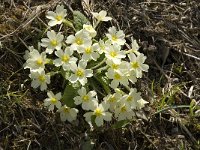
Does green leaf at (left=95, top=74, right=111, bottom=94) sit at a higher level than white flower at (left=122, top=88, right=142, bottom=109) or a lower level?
higher

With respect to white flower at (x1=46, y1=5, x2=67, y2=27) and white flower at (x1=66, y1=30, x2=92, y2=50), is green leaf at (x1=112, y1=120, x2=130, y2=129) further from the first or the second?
white flower at (x1=46, y1=5, x2=67, y2=27)

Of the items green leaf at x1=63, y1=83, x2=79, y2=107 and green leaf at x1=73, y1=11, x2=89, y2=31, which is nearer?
green leaf at x1=63, y1=83, x2=79, y2=107

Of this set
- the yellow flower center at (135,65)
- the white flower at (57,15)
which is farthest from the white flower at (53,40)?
the yellow flower center at (135,65)

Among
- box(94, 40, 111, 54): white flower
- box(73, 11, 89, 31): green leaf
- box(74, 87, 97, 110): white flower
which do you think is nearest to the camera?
box(74, 87, 97, 110): white flower

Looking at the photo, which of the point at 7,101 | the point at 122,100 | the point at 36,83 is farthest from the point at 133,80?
the point at 7,101

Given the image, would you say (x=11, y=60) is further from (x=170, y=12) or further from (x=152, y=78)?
(x=170, y=12)

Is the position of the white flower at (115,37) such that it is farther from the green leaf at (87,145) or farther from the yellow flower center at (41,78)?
the green leaf at (87,145)

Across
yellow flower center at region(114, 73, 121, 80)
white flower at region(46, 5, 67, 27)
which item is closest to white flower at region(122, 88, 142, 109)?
yellow flower center at region(114, 73, 121, 80)
